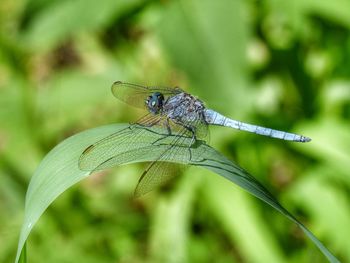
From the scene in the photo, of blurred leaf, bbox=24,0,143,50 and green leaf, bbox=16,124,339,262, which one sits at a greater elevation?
blurred leaf, bbox=24,0,143,50

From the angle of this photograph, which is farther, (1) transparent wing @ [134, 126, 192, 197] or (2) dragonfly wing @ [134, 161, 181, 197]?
(2) dragonfly wing @ [134, 161, 181, 197]

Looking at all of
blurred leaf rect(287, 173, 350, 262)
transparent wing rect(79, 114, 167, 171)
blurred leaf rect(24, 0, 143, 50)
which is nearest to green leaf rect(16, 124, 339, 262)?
transparent wing rect(79, 114, 167, 171)

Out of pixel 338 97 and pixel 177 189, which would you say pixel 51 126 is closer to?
pixel 177 189

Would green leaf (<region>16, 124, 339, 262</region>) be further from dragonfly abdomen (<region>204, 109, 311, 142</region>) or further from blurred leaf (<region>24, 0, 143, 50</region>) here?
blurred leaf (<region>24, 0, 143, 50</region>)

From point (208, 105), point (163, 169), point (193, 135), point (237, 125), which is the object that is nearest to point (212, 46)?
point (208, 105)

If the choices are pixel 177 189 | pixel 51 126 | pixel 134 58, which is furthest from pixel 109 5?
pixel 177 189

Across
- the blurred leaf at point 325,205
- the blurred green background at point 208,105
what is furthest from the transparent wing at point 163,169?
the blurred leaf at point 325,205

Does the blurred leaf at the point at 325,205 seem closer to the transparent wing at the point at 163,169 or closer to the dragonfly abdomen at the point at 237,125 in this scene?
the dragonfly abdomen at the point at 237,125
